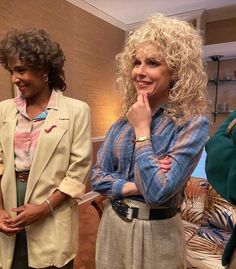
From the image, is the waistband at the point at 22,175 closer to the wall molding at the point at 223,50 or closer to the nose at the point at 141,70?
the nose at the point at 141,70

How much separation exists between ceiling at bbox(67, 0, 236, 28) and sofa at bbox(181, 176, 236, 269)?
85.2 inches

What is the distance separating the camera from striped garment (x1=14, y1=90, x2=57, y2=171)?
1.11m

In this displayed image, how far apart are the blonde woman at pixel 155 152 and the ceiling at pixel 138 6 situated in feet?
7.43

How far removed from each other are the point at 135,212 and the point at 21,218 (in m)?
0.52

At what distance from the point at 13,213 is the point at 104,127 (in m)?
2.45

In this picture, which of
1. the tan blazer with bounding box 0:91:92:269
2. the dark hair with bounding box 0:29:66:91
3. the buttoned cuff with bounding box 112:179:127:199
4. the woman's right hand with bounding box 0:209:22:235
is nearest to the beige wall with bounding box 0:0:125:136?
the dark hair with bounding box 0:29:66:91

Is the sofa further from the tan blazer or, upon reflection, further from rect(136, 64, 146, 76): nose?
rect(136, 64, 146, 76): nose

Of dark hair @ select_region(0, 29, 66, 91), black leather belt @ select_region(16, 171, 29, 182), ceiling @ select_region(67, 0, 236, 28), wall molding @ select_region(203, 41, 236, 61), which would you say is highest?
ceiling @ select_region(67, 0, 236, 28)

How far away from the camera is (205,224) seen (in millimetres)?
1812

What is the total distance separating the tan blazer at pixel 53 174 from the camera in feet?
3.61

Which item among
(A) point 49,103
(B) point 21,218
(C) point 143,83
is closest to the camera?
(C) point 143,83

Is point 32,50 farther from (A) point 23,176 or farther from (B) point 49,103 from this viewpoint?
(A) point 23,176

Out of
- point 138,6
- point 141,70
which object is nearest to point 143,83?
point 141,70

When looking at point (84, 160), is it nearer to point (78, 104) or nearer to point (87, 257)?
point (78, 104)
